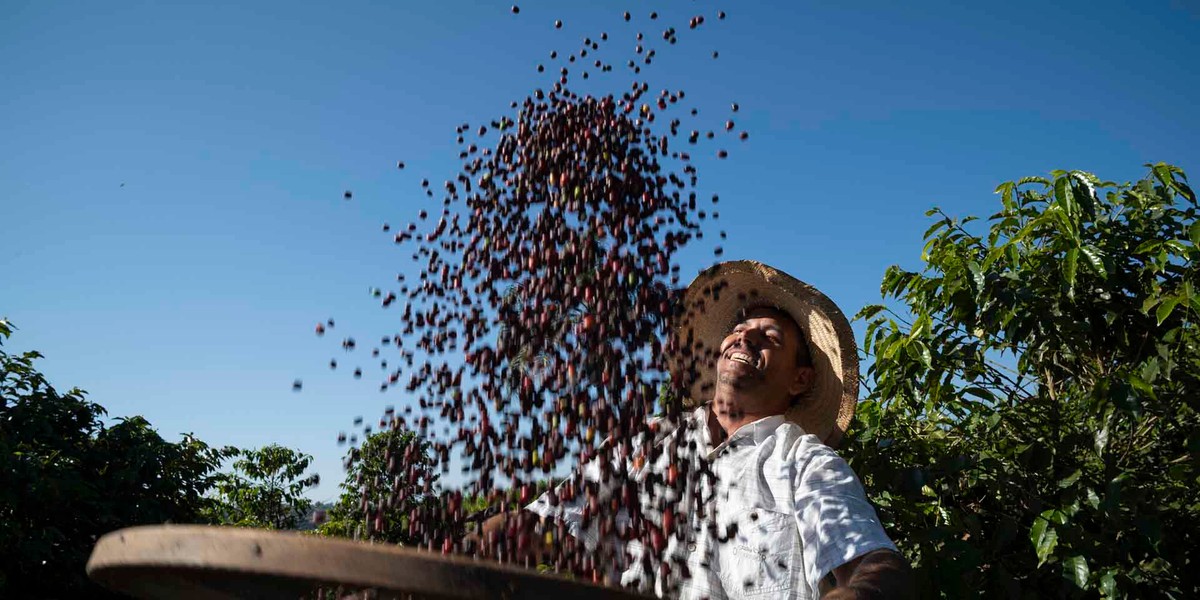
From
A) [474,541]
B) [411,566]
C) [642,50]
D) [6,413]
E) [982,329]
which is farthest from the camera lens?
[6,413]

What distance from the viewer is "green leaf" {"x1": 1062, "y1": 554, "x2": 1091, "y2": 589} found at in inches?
97.8

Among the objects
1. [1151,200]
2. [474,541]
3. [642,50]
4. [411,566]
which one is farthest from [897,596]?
[1151,200]

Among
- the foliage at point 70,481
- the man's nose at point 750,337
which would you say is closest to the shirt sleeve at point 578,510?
the man's nose at point 750,337

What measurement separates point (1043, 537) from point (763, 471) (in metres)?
0.95

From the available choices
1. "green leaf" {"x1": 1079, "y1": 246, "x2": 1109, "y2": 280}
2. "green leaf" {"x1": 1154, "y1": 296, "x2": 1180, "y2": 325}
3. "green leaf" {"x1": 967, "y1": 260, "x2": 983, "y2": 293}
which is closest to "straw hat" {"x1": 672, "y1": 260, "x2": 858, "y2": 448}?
"green leaf" {"x1": 967, "y1": 260, "x2": 983, "y2": 293}

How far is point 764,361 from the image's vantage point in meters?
2.81

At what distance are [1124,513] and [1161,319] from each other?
683mm

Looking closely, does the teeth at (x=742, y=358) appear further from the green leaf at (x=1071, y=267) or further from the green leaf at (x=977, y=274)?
the green leaf at (x=1071, y=267)

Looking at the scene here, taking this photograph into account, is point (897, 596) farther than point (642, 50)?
No

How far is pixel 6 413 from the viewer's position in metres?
8.24

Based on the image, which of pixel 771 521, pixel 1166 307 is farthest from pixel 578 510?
pixel 1166 307

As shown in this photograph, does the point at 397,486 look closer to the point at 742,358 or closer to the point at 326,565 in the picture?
the point at 326,565

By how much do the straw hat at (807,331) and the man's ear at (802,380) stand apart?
0.02 metres

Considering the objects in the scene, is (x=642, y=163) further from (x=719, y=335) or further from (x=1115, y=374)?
(x=1115, y=374)
